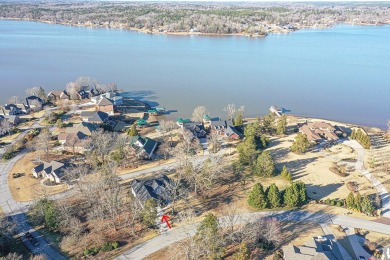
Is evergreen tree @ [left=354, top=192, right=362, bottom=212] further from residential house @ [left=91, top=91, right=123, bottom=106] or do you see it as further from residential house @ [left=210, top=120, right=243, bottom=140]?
residential house @ [left=91, top=91, right=123, bottom=106]

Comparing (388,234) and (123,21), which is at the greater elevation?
(123,21)

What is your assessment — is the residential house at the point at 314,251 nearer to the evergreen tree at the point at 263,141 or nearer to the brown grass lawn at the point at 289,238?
the brown grass lawn at the point at 289,238

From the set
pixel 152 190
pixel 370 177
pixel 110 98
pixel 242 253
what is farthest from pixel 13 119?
pixel 370 177

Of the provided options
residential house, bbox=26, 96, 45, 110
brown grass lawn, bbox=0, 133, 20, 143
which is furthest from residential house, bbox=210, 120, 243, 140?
residential house, bbox=26, 96, 45, 110

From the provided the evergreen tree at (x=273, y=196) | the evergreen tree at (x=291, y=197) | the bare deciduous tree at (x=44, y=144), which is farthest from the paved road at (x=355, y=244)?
the bare deciduous tree at (x=44, y=144)

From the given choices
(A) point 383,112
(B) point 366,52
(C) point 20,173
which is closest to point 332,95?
(A) point 383,112

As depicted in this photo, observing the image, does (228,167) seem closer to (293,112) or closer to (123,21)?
(293,112)
